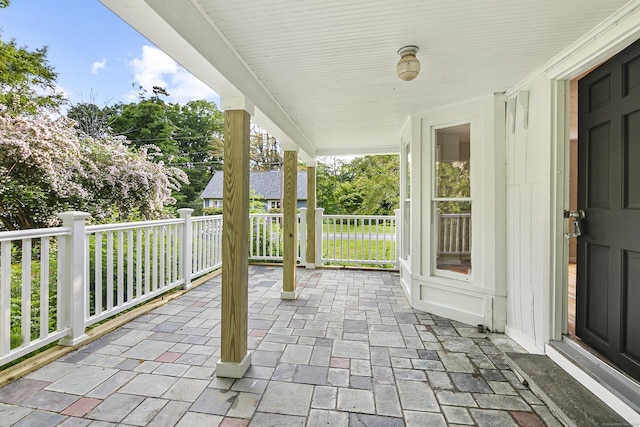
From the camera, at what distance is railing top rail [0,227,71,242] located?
1805mm

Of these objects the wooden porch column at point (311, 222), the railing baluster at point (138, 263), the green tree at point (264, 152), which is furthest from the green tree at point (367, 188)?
the railing baluster at point (138, 263)

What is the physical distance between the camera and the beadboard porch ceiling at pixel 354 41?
4.50 feet

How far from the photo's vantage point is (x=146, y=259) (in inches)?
124

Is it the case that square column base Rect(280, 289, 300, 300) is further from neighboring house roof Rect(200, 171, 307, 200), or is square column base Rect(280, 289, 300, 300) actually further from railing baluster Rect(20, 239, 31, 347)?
neighboring house roof Rect(200, 171, 307, 200)

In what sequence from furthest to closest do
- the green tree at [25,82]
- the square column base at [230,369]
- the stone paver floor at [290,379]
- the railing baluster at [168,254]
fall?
the green tree at [25,82] → the railing baluster at [168,254] → the square column base at [230,369] → the stone paver floor at [290,379]

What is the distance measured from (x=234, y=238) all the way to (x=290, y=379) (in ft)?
3.49

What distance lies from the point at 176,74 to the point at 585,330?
19894 millimetres

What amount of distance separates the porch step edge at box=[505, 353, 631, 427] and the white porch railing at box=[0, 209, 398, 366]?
3303 mm

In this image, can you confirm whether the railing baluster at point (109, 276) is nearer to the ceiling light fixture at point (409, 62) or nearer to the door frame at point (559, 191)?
the ceiling light fixture at point (409, 62)

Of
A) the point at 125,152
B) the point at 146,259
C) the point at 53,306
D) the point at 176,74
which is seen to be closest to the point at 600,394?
the point at 146,259

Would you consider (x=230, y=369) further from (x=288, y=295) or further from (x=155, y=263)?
(x=155, y=263)

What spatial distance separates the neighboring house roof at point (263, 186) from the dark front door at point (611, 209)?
1428 centimetres

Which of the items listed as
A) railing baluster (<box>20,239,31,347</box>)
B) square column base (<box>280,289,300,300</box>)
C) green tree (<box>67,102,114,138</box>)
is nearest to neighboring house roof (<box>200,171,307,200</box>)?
green tree (<box>67,102,114,138</box>)

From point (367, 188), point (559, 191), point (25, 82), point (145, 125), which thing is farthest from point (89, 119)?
point (559, 191)
